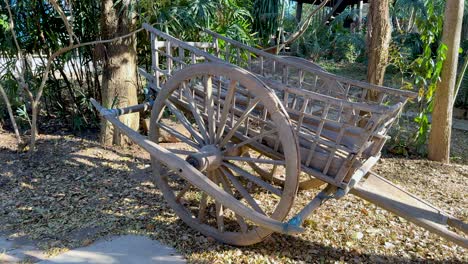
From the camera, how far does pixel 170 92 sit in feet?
8.91

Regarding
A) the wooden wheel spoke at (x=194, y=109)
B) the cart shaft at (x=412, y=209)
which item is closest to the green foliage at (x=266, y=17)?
the wooden wheel spoke at (x=194, y=109)

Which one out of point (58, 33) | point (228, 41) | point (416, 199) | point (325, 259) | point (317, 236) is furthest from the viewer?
point (58, 33)

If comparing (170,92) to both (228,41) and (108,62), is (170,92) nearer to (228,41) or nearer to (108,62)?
(228,41)

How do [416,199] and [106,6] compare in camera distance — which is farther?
[106,6]

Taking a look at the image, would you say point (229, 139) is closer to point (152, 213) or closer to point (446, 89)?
point (152, 213)

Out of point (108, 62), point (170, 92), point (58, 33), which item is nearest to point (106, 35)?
point (108, 62)

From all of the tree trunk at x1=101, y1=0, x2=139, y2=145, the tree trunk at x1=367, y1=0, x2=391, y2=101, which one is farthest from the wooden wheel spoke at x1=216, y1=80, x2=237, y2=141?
the tree trunk at x1=367, y1=0, x2=391, y2=101

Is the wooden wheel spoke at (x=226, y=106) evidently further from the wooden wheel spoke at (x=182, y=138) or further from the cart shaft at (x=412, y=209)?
the cart shaft at (x=412, y=209)

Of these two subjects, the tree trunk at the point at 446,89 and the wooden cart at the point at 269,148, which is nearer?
the wooden cart at the point at 269,148

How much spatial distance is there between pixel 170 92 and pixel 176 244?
1075 millimetres

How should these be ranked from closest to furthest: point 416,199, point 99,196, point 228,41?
point 416,199 < point 228,41 < point 99,196

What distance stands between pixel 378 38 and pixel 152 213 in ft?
10.0

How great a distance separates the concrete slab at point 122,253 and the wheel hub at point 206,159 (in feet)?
2.16

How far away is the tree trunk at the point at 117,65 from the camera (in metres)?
4.17
